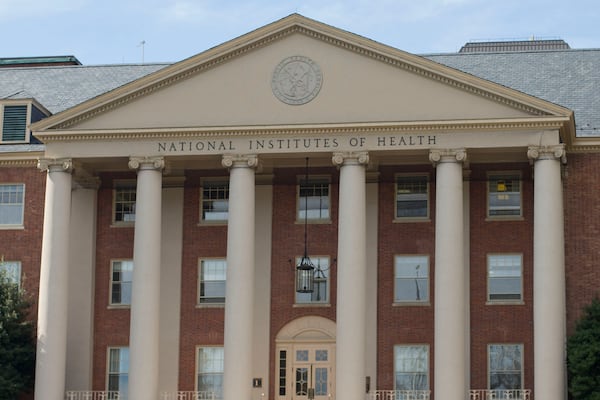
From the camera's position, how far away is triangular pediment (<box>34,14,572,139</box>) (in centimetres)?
5062

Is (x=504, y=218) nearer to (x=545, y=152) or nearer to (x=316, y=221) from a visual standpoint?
(x=545, y=152)

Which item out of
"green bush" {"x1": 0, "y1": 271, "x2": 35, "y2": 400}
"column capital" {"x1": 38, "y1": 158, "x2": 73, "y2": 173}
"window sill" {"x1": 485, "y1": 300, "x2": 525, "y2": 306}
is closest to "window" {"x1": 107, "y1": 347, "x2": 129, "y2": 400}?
"green bush" {"x1": 0, "y1": 271, "x2": 35, "y2": 400}

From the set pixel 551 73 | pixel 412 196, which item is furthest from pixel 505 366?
pixel 551 73

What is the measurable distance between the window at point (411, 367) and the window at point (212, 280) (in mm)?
7611

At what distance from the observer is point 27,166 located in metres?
57.0

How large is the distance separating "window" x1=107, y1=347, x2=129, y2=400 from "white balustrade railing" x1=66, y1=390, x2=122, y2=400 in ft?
1.14

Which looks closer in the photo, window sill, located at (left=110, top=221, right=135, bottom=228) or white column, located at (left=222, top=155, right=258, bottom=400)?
white column, located at (left=222, top=155, right=258, bottom=400)

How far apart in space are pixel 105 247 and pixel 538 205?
60.2 ft

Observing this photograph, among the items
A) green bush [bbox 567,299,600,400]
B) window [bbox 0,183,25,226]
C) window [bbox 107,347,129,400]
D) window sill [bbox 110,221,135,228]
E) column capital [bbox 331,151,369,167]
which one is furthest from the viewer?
window [bbox 0,183,25,226]

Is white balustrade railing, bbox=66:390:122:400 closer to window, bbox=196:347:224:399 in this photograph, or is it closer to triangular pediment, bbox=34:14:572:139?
window, bbox=196:347:224:399

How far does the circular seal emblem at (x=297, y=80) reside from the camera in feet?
170

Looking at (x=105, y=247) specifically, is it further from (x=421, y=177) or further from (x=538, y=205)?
(x=538, y=205)

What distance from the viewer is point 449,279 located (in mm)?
49531

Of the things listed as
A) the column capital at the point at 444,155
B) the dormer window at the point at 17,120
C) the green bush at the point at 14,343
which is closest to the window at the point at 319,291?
the column capital at the point at 444,155
